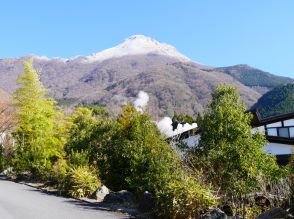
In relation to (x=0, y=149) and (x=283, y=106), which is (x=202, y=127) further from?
(x=283, y=106)

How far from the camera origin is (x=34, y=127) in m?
34.5

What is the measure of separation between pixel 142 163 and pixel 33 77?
70.3 ft

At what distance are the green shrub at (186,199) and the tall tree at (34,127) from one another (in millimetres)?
18682

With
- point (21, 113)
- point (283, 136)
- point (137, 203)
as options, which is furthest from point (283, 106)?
point (137, 203)

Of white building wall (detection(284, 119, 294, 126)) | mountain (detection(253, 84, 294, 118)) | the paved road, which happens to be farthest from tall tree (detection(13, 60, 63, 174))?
mountain (detection(253, 84, 294, 118))

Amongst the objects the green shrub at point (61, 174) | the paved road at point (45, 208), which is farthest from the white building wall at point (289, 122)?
the paved road at point (45, 208)

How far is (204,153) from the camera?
16.4 metres

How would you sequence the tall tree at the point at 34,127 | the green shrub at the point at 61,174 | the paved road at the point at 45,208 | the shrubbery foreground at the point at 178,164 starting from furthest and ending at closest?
1. the tall tree at the point at 34,127
2. the green shrub at the point at 61,174
3. the paved road at the point at 45,208
4. the shrubbery foreground at the point at 178,164

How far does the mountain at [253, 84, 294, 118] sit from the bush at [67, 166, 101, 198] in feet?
210

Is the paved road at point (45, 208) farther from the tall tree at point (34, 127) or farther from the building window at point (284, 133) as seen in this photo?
the building window at point (284, 133)

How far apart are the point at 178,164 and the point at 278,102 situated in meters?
84.1

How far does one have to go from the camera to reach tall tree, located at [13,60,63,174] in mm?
30734

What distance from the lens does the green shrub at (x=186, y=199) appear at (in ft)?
39.4

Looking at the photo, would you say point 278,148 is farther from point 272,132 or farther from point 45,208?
point 45,208
